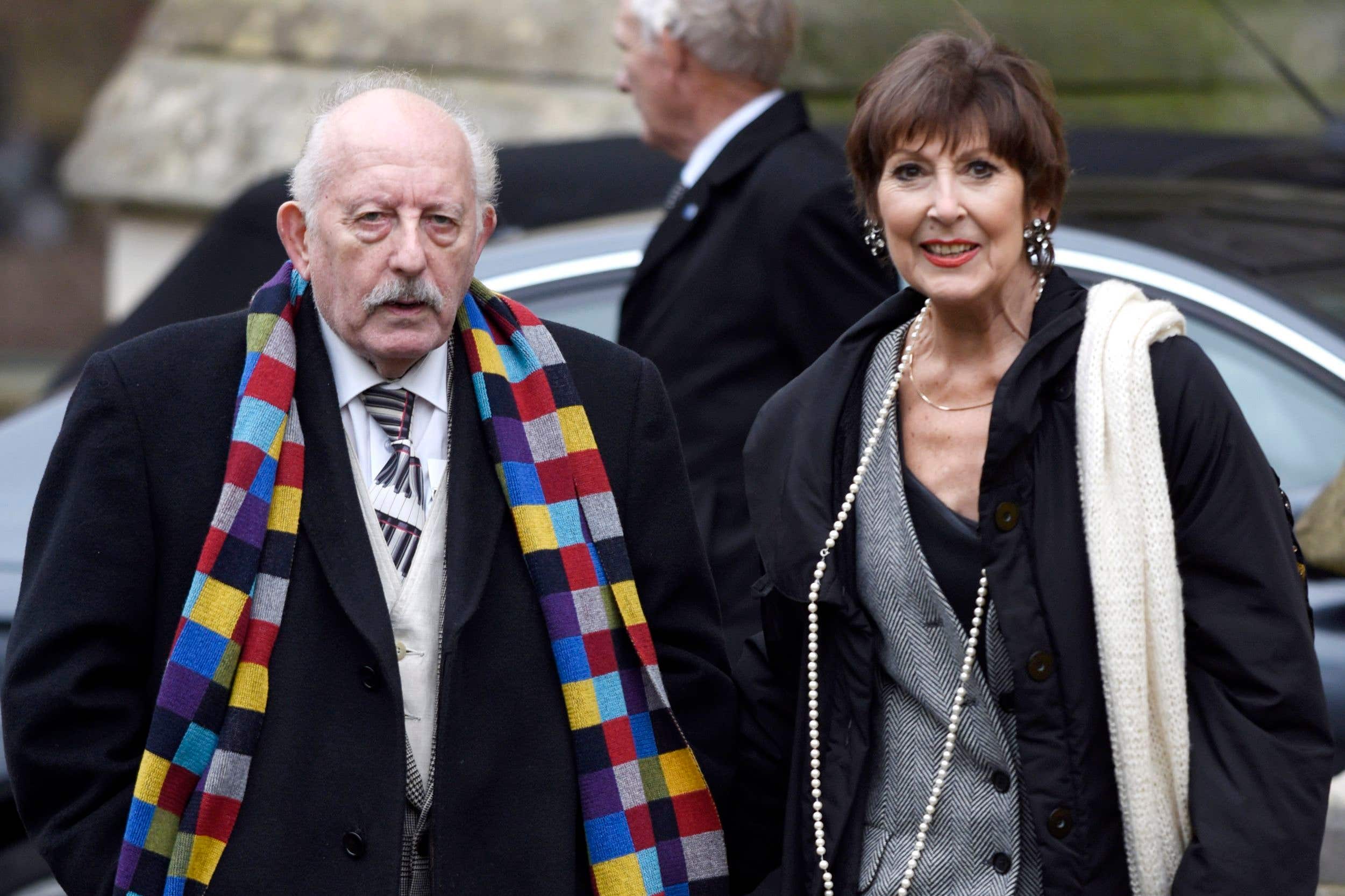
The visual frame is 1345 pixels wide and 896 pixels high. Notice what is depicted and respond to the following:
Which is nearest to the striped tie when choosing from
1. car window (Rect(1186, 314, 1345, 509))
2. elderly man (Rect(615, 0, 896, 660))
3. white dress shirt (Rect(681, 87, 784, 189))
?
elderly man (Rect(615, 0, 896, 660))

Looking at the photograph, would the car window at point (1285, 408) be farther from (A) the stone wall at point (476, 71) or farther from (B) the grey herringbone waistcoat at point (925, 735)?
(A) the stone wall at point (476, 71)

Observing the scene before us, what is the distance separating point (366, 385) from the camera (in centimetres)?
246

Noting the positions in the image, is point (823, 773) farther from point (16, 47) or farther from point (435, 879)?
point (16, 47)

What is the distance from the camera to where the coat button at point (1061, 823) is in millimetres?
2262

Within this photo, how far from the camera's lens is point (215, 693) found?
2.27 m

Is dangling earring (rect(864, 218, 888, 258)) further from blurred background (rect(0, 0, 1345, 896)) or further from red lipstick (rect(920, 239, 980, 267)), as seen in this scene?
blurred background (rect(0, 0, 1345, 896))

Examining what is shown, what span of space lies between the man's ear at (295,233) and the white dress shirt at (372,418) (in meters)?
0.07

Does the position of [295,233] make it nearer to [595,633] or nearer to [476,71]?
[595,633]

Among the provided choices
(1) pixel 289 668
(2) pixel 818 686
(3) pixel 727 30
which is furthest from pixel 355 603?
(3) pixel 727 30

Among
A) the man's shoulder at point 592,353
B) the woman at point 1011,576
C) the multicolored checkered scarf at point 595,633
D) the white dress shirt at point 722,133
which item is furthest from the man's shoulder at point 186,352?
the white dress shirt at point 722,133

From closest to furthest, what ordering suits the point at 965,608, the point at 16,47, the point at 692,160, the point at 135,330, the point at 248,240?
1. the point at 965,608
2. the point at 692,160
3. the point at 135,330
4. the point at 248,240
5. the point at 16,47

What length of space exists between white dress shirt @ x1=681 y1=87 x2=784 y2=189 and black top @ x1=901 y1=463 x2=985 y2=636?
1464mm

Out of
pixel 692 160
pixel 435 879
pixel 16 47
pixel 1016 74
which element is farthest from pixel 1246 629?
pixel 16 47

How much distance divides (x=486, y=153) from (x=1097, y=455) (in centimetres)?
89
